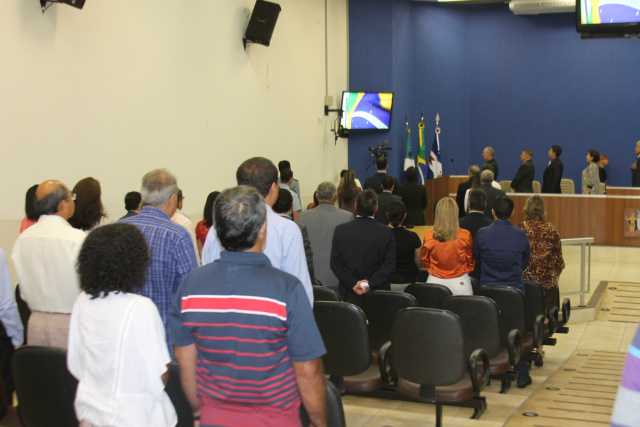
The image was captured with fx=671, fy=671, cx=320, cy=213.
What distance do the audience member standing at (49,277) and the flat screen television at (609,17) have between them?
7218 mm

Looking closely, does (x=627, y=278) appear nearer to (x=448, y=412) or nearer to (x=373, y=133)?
(x=373, y=133)

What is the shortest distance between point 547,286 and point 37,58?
15.6ft

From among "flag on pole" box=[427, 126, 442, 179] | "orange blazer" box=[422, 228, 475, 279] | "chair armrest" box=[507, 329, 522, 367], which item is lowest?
"chair armrest" box=[507, 329, 522, 367]

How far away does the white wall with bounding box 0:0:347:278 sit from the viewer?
5.45 m

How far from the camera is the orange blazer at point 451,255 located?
4992 mm

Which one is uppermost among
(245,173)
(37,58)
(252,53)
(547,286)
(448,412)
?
(252,53)


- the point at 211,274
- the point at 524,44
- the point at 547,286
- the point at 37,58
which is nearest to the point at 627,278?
the point at 547,286

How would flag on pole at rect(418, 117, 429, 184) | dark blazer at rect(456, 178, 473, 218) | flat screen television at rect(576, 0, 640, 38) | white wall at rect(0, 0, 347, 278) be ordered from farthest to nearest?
flag on pole at rect(418, 117, 429, 184)
dark blazer at rect(456, 178, 473, 218)
flat screen television at rect(576, 0, 640, 38)
white wall at rect(0, 0, 347, 278)

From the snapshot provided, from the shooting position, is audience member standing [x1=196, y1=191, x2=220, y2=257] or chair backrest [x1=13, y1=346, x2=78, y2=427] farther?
audience member standing [x1=196, y1=191, x2=220, y2=257]

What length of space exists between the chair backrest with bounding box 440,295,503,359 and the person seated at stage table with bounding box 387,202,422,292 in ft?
2.77

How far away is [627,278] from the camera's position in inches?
379

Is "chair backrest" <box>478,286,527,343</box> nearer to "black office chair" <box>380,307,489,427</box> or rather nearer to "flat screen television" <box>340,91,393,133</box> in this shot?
"black office chair" <box>380,307,489,427</box>

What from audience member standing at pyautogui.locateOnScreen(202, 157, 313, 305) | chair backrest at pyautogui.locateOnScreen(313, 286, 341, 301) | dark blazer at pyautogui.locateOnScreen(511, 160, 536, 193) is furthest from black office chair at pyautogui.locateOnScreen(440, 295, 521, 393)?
dark blazer at pyautogui.locateOnScreen(511, 160, 536, 193)

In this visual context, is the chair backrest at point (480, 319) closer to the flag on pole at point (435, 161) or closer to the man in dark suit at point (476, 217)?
the man in dark suit at point (476, 217)
